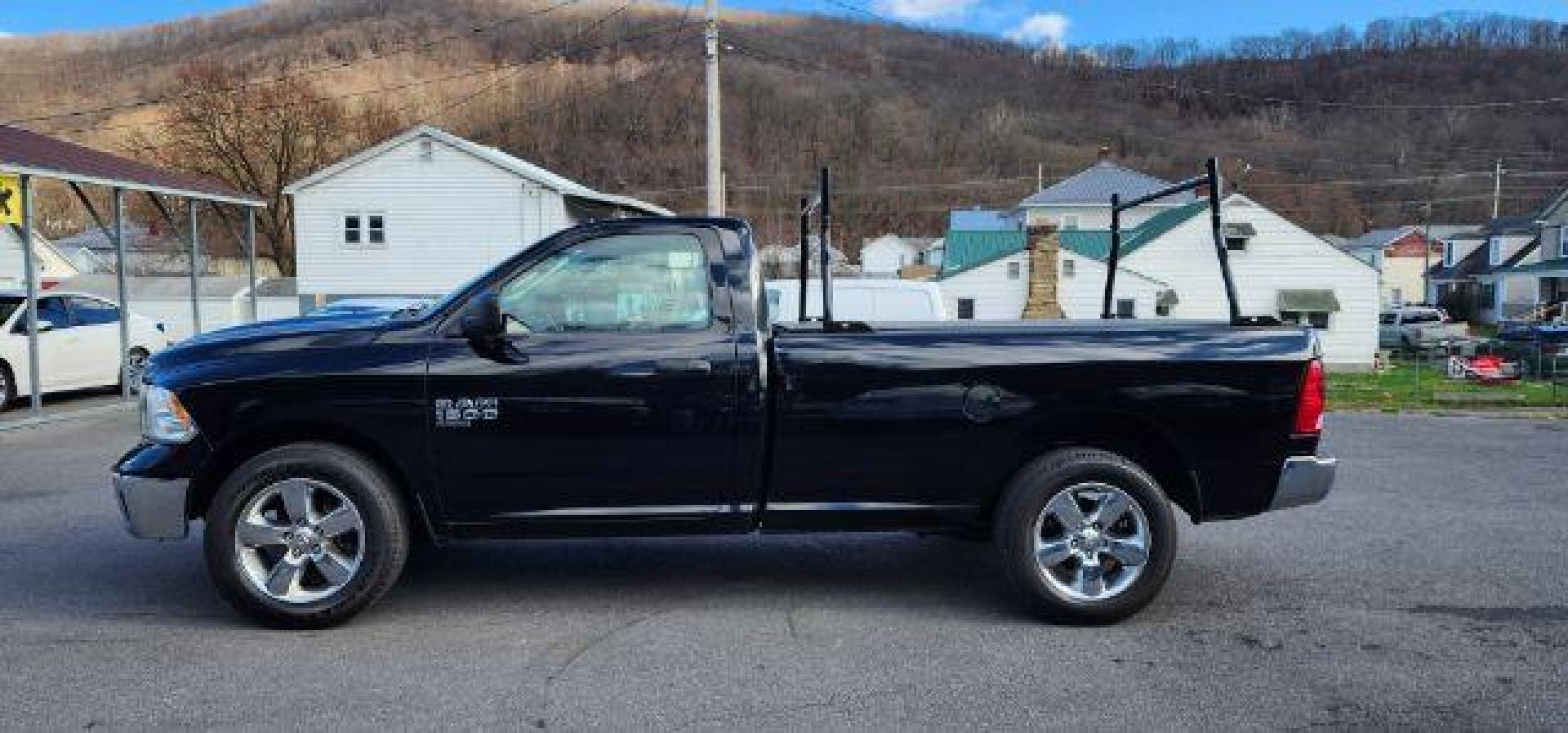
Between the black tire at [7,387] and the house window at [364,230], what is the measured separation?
2010 cm

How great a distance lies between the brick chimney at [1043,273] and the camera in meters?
32.0

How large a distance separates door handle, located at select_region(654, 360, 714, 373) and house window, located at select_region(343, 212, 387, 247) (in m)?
31.2

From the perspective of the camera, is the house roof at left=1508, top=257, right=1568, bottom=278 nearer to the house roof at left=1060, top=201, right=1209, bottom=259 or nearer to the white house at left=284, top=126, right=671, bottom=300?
the house roof at left=1060, top=201, right=1209, bottom=259

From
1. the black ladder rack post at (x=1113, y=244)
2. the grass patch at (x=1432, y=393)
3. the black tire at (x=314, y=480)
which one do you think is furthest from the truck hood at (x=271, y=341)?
the grass patch at (x=1432, y=393)

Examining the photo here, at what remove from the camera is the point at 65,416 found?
13.1m

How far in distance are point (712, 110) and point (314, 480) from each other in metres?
15.7

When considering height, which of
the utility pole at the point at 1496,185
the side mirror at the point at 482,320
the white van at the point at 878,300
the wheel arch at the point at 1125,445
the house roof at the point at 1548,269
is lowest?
the wheel arch at the point at 1125,445

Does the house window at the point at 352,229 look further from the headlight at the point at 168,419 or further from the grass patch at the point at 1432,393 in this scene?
the headlight at the point at 168,419

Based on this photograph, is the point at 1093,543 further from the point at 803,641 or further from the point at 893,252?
the point at 893,252

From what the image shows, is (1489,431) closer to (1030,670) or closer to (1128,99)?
(1030,670)

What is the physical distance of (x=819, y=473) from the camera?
500cm

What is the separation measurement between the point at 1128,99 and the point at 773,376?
84053 mm

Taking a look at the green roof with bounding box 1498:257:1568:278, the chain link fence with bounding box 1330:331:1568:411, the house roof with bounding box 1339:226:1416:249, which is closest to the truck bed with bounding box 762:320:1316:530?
the chain link fence with bounding box 1330:331:1568:411

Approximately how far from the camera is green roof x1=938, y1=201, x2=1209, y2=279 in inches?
1431
